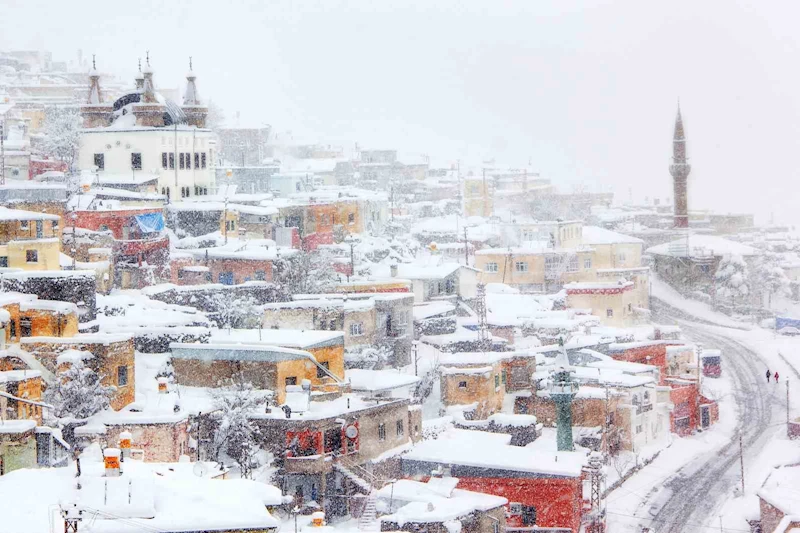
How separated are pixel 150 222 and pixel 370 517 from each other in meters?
8.66

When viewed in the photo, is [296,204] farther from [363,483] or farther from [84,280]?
[363,483]

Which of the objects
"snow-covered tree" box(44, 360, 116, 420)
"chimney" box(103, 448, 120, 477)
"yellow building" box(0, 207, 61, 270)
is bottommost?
"snow-covered tree" box(44, 360, 116, 420)

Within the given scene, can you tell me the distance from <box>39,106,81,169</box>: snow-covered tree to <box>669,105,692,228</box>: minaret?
680 inches

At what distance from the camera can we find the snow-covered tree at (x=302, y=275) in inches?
891

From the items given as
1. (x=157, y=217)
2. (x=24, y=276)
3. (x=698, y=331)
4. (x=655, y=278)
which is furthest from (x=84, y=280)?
(x=655, y=278)

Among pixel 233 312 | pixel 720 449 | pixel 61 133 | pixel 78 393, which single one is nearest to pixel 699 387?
pixel 720 449

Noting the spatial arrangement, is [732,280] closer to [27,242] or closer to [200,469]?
[27,242]

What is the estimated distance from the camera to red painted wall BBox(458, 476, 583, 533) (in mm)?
16938

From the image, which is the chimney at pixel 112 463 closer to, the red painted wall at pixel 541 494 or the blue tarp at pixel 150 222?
the red painted wall at pixel 541 494

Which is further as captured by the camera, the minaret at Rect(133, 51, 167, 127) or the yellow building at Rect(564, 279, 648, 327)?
the yellow building at Rect(564, 279, 648, 327)

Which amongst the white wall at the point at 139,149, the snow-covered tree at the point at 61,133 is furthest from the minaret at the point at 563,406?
the snow-covered tree at the point at 61,133

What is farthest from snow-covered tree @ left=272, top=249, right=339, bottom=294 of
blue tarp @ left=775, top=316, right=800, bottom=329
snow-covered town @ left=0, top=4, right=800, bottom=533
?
blue tarp @ left=775, top=316, right=800, bottom=329

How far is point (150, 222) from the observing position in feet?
72.3

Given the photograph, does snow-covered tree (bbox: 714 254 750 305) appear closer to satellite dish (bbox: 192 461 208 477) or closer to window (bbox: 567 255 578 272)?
window (bbox: 567 255 578 272)
